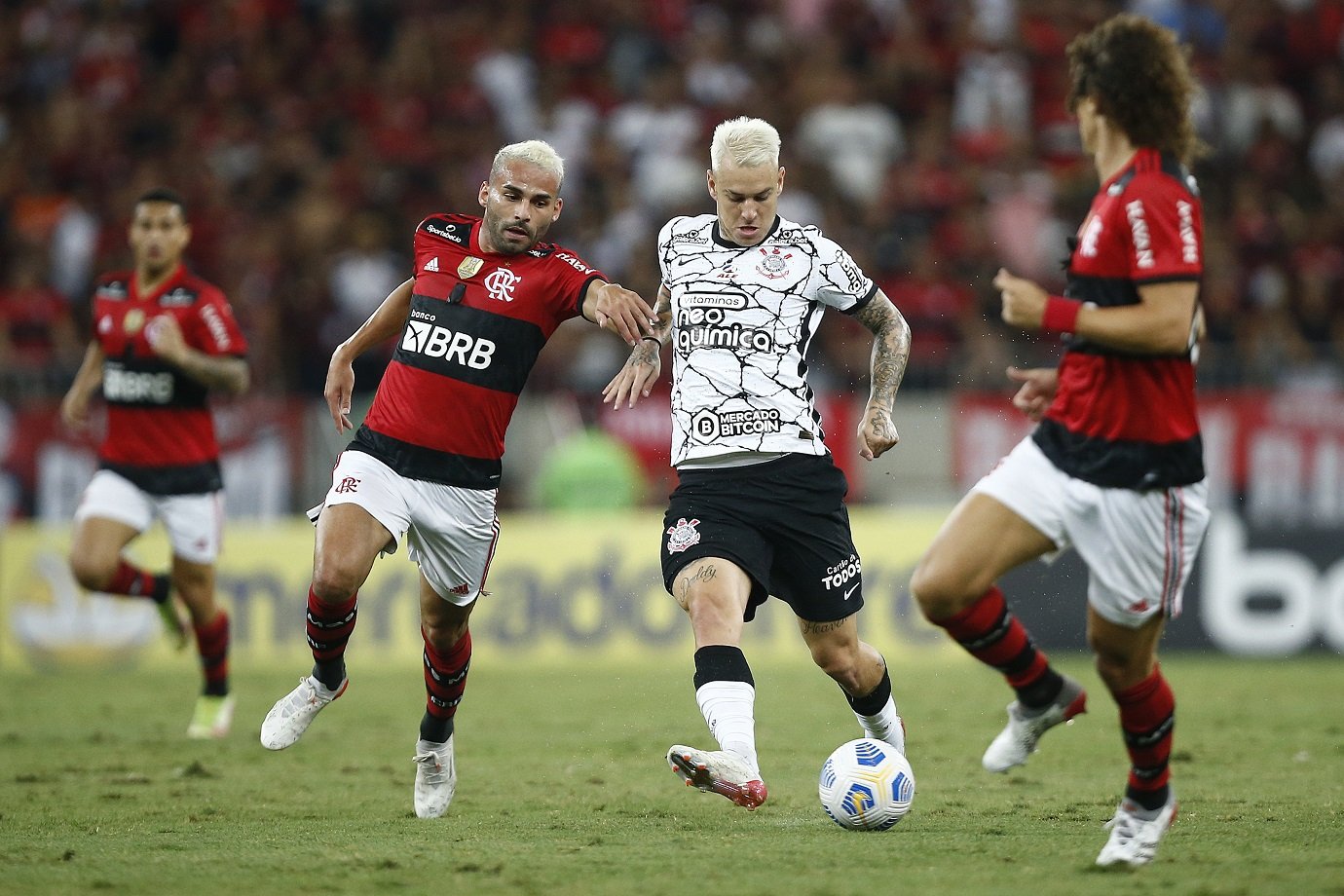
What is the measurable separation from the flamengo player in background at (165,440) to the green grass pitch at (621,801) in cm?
95

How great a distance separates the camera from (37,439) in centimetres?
1599

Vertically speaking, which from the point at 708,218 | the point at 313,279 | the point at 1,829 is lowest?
the point at 1,829

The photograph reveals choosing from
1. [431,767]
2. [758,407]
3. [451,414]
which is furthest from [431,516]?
[758,407]

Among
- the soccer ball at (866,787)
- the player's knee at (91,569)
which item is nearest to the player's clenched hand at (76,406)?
the player's knee at (91,569)

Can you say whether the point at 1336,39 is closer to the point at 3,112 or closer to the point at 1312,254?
the point at 1312,254

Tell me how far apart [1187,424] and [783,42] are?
1592cm

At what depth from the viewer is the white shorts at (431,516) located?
24.2 feet

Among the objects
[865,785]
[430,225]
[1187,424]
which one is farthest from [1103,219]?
[430,225]

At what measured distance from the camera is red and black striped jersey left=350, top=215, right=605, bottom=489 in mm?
7496

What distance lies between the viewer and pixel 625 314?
7.10m

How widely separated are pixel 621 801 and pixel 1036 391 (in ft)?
9.80

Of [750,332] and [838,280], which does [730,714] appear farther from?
[838,280]

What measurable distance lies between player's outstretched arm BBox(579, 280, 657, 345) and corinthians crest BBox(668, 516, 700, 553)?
0.80 meters

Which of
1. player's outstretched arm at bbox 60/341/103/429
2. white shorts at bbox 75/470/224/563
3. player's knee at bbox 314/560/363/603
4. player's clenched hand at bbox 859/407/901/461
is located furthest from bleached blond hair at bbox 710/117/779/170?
player's outstretched arm at bbox 60/341/103/429
